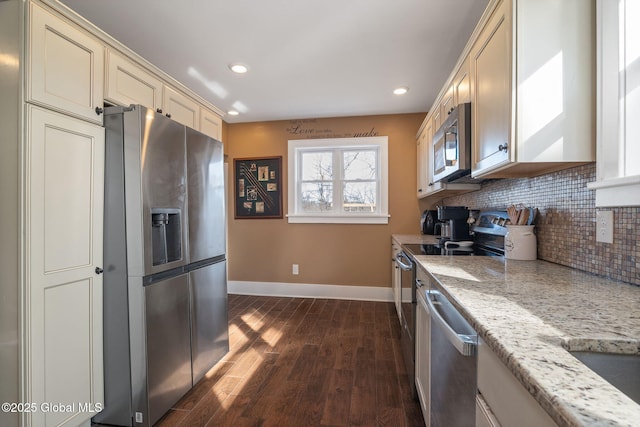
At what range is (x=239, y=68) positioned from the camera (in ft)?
8.52

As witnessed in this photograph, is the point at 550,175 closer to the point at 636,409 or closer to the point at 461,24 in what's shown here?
the point at 461,24

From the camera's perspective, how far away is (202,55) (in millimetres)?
2387

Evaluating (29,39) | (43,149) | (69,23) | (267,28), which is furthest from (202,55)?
(43,149)

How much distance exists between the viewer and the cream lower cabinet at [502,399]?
0.52 m

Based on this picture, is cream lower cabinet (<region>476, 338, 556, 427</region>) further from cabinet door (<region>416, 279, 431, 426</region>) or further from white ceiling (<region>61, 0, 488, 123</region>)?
white ceiling (<region>61, 0, 488, 123</region>)

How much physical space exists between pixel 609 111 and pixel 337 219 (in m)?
3.07

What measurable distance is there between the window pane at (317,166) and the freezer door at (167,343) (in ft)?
8.27

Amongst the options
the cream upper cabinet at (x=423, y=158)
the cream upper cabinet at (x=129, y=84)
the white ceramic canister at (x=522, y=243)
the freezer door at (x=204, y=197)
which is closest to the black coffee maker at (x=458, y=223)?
the cream upper cabinet at (x=423, y=158)

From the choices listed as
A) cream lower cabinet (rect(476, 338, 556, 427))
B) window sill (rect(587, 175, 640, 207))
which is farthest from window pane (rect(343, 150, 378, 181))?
→ cream lower cabinet (rect(476, 338, 556, 427))

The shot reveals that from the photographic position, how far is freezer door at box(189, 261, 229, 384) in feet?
6.48

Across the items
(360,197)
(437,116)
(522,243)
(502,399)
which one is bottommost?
(502,399)

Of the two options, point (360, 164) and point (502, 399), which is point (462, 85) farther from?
point (360, 164)

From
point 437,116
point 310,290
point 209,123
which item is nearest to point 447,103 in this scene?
point 437,116

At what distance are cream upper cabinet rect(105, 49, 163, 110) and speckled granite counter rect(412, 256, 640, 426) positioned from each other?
195cm
